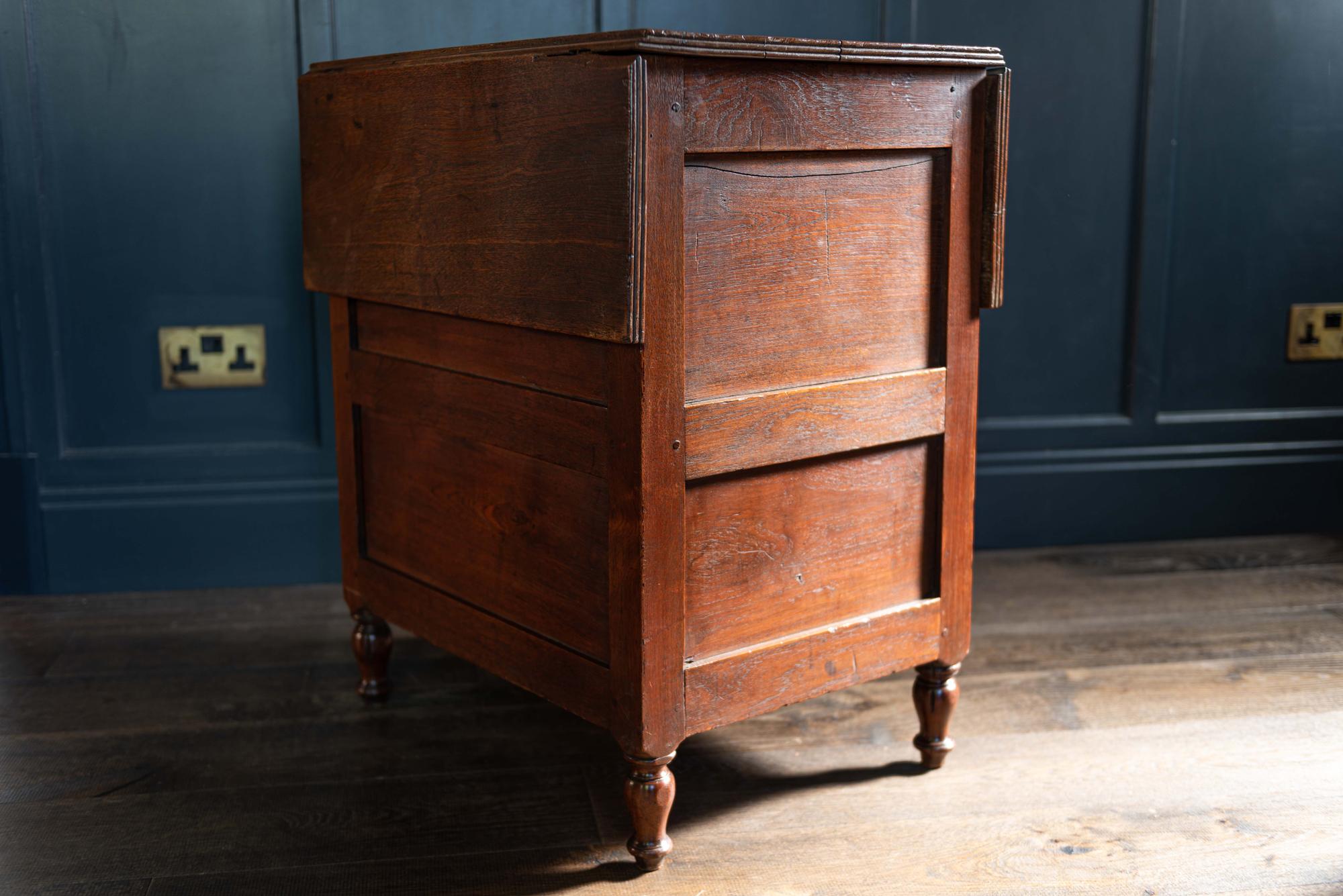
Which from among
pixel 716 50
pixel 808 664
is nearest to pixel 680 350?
pixel 716 50

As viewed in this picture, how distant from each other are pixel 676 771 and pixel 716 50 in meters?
0.79

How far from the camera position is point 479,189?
121 cm

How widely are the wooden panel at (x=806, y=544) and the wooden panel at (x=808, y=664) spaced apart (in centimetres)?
1

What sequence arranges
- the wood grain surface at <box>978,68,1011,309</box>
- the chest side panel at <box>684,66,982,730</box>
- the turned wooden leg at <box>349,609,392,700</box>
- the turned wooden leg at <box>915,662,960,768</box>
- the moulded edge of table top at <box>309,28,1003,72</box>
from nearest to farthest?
the moulded edge of table top at <box>309,28,1003,72</box>
the chest side panel at <box>684,66,982,730</box>
the wood grain surface at <box>978,68,1011,309</box>
the turned wooden leg at <box>915,662,960,768</box>
the turned wooden leg at <box>349,609,392,700</box>

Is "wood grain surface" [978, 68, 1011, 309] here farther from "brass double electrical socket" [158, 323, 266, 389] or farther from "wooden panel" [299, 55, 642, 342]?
"brass double electrical socket" [158, 323, 266, 389]

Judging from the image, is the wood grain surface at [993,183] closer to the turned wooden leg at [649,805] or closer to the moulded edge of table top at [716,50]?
the moulded edge of table top at [716,50]

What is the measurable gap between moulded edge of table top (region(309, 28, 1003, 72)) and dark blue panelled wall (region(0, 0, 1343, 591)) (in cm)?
68

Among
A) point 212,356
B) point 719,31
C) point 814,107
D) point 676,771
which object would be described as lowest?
point 676,771

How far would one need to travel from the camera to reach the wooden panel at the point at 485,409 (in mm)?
1150


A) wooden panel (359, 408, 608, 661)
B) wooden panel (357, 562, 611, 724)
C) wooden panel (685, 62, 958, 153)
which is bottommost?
wooden panel (357, 562, 611, 724)

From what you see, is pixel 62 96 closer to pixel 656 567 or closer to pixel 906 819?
pixel 656 567

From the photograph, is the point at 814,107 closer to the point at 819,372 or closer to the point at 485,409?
the point at 819,372

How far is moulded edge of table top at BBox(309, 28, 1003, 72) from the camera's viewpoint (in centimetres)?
101

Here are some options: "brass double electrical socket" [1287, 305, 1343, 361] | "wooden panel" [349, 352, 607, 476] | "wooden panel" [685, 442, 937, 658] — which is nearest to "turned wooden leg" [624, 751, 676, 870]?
"wooden panel" [685, 442, 937, 658]
